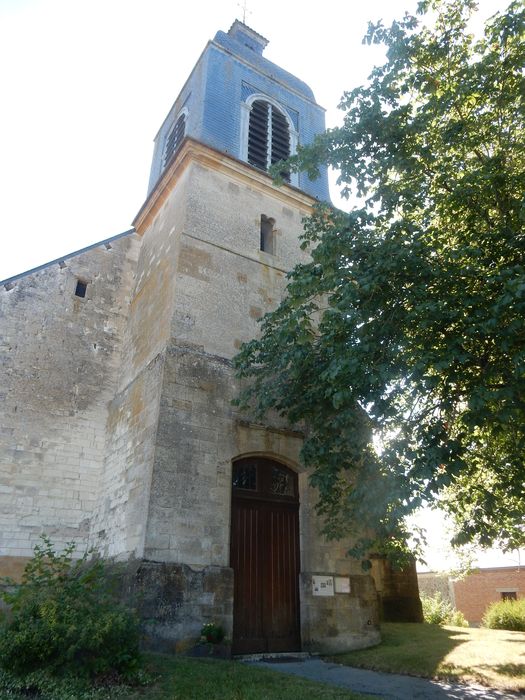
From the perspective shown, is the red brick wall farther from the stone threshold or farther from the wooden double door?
the stone threshold

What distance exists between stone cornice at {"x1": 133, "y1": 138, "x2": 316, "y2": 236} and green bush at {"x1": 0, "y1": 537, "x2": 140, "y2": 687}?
29.4 feet

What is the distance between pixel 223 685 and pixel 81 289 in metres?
9.18

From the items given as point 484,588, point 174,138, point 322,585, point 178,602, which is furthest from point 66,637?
point 484,588

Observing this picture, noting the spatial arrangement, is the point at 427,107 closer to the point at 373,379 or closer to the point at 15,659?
the point at 373,379

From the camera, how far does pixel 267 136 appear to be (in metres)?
14.1

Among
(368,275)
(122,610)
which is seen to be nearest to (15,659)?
(122,610)

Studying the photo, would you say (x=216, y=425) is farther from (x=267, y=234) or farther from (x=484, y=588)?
(x=484, y=588)

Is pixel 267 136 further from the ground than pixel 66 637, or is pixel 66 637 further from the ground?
pixel 267 136

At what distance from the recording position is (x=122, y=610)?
19.3 feet

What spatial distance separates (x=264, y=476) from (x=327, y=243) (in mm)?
4467

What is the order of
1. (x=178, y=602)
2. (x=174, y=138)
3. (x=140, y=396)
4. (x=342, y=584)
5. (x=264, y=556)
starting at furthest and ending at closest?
(x=174, y=138) < (x=140, y=396) < (x=342, y=584) < (x=264, y=556) < (x=178, y=602)

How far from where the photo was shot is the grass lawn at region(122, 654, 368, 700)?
504 cm

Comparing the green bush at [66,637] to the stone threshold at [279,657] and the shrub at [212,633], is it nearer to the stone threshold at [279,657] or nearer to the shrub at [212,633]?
the shrub at [212,633]

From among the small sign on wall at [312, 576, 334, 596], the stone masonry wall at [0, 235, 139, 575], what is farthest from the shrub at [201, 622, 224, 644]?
the stone masonry wall at [0, 235, 139, 575]
